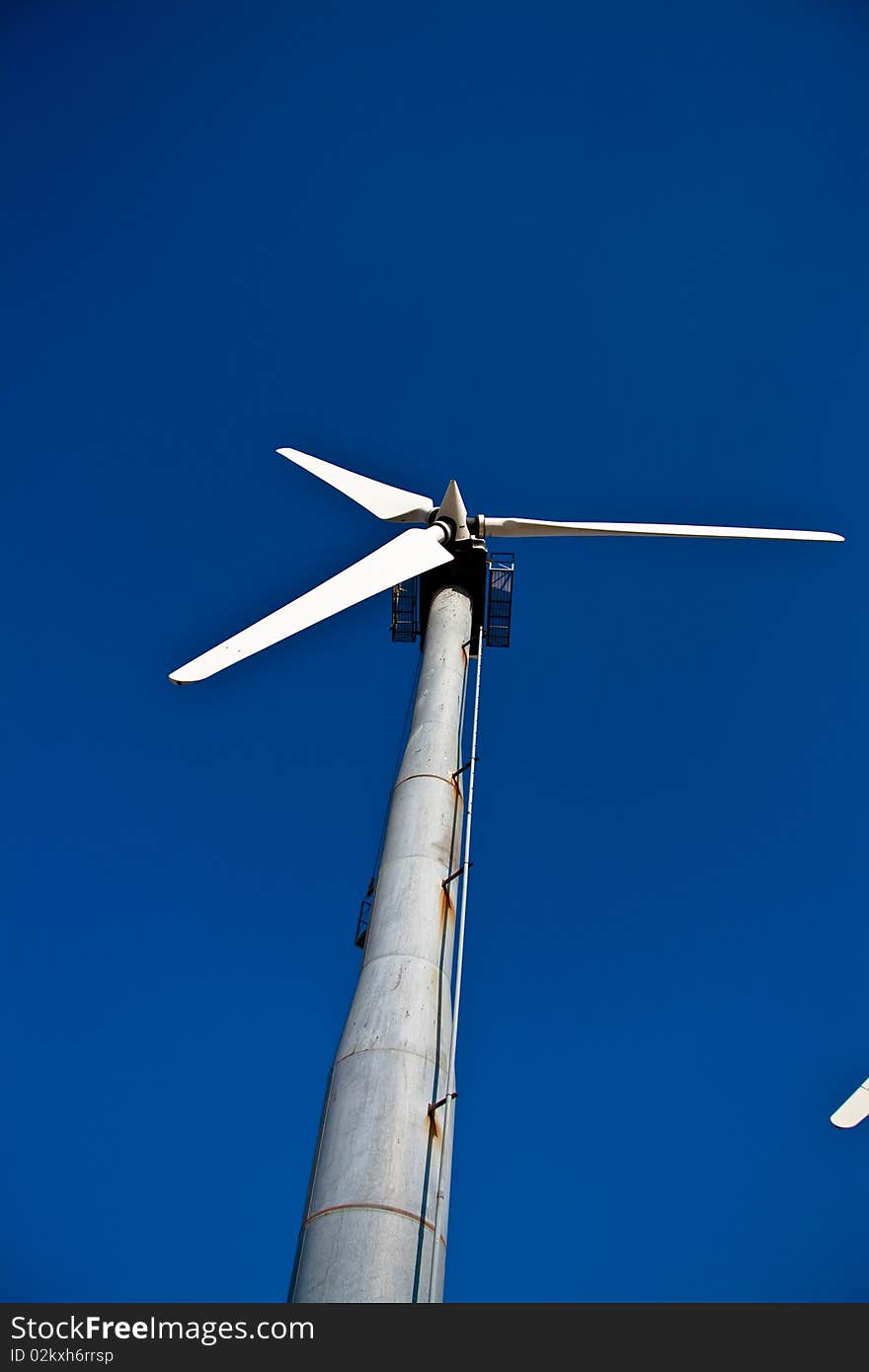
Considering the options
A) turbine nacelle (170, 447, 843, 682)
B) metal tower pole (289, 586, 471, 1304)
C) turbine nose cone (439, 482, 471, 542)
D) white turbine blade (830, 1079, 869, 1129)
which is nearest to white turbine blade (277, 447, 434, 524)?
turbine nacelle (170, 447, 843, 682)

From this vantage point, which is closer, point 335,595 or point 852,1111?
point 335,595

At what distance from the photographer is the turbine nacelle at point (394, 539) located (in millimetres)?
14633

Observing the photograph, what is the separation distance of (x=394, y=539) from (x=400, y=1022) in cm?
1123

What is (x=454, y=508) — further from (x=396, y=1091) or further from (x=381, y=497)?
(x=396, y=1091)

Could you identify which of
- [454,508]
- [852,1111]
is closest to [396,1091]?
[454,508]

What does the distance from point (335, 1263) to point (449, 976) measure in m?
4.02

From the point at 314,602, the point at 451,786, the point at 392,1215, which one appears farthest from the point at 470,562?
the point at 392,1215

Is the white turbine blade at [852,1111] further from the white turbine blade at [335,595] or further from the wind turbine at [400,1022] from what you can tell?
the white turbine blade at [335,595]

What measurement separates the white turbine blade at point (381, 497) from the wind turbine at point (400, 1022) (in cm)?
468

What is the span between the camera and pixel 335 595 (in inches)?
647

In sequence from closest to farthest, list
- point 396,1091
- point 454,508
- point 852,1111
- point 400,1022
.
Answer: point 396,1091
point 400,1022
point 454,508
point 852,1111

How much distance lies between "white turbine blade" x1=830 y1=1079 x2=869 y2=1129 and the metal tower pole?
22850mm
